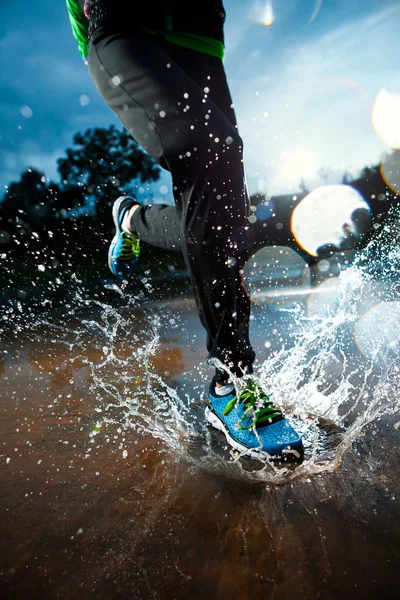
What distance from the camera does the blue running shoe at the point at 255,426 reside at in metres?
1.07

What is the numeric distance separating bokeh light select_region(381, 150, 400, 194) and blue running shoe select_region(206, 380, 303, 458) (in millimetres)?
28528

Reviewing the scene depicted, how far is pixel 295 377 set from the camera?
1720 millimetres

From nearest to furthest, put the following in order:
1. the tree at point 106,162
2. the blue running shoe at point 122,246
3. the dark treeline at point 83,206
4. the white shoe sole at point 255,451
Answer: the white shoe sole at point 255,451 → the blue running shoe at point 122,246 → the dark treeline at point 83,206 → the tree at point 106,162

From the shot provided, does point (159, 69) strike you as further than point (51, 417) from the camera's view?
No

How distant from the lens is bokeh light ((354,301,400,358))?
6.57 ft

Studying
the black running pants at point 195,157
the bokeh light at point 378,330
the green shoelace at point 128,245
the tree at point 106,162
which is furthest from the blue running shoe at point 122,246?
the tree at point 106,162

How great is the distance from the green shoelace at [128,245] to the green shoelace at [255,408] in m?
0.93

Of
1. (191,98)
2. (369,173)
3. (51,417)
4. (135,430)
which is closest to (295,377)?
(135,430)

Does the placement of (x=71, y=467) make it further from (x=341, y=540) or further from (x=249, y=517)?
(x=341, y=540)

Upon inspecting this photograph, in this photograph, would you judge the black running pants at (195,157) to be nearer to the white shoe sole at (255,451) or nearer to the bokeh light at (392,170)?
the white shoe sole at (255,451)

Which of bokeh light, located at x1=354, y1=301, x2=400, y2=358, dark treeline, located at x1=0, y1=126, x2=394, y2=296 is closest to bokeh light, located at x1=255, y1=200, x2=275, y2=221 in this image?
dark treeline, located at x1=0, y1=126, x2=394, y2=296

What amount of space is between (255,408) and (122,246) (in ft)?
3.37

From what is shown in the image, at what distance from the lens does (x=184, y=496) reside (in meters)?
0.92

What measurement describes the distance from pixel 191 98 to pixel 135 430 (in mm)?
1116
